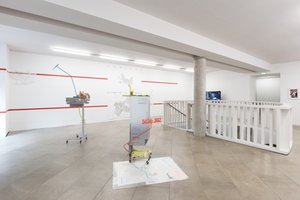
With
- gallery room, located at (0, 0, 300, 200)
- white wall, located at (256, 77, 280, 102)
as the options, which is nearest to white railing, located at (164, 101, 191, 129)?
gallery room, located at (0, 0, 300, 200)

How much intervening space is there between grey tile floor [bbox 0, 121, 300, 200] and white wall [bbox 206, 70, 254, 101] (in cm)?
533

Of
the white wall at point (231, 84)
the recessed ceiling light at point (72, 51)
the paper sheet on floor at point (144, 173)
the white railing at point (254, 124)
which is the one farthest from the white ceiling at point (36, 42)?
the white wall at point (231, 84)

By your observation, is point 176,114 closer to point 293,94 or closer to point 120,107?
point 120,107

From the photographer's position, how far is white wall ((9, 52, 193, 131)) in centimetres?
548

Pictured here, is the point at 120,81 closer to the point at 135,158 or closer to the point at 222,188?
the point at 135,158

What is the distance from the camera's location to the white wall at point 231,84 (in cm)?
866

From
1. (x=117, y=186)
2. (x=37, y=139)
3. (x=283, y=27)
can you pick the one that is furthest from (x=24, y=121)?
(x=283, y=27)

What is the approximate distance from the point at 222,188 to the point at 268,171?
113cm

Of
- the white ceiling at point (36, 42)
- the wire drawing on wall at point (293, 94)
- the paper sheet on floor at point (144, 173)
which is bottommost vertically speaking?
the paper sheet on floor at point (144, 173)

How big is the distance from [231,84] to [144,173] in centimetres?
893

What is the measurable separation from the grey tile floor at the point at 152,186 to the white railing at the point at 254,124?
302mm

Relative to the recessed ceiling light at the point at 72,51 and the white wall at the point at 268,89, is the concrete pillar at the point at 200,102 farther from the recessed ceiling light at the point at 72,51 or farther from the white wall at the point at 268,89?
the white wall at the point at 268,89

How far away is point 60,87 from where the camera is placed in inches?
245

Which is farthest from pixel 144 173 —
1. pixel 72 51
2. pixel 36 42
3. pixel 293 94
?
pixel 293 94
